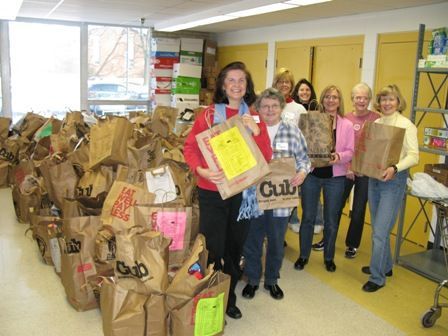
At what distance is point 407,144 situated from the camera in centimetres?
307

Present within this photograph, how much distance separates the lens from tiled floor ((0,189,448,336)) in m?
2.61

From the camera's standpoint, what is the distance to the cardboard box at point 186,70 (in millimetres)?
7426

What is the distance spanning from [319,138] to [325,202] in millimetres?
526

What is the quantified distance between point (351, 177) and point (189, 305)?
1941 mm

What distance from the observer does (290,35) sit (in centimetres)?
595

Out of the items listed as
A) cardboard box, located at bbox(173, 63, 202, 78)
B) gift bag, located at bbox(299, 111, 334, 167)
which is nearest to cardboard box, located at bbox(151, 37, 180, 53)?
cardboard box, located at bbox(173, 63, 202, 78)

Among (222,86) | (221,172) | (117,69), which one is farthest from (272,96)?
(117,69)

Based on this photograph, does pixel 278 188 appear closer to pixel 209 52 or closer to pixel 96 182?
pixel 96 182

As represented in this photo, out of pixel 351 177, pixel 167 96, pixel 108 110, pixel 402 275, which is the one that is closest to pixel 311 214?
pixel 351 177

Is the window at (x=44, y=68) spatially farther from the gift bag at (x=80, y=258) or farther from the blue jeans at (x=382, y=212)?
the blue jeans at (x=382, y=212)

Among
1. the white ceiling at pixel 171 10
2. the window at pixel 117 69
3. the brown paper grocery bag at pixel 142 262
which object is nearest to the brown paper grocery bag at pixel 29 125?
the white ceiling at pixel 171 10

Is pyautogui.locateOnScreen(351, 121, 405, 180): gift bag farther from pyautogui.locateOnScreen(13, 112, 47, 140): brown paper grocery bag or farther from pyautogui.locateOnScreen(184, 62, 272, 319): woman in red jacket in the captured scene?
pyautogui.locateOnScreen(13, 112, 47, 140): brown paper grocery bag

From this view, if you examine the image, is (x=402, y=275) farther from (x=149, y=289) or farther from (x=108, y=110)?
(x=108, y=110)

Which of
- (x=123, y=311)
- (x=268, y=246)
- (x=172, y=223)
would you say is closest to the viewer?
(x=123, y=311)
